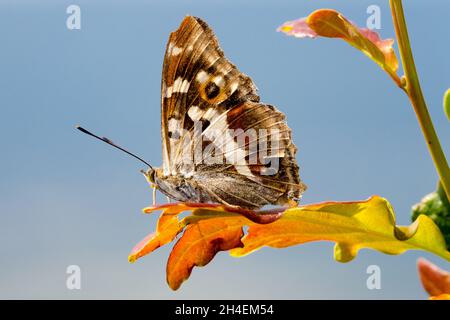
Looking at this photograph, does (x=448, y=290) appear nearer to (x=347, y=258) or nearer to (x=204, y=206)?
(x=347, y=258)

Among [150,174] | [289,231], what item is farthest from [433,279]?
[150,174]

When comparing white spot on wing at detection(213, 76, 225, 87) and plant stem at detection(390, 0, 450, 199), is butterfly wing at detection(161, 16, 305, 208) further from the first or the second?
plant stem at detection(390, 0, 450, 199)

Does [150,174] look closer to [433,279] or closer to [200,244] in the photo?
[200,244]

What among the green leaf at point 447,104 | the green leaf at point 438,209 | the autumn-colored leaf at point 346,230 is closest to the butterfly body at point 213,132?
the autumn-colored leaf at point 346,230

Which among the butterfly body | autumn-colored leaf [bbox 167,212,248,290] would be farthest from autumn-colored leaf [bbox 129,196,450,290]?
the butterfly body

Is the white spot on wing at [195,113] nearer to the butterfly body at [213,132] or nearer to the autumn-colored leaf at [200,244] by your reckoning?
the butterfly body at [213,132]
